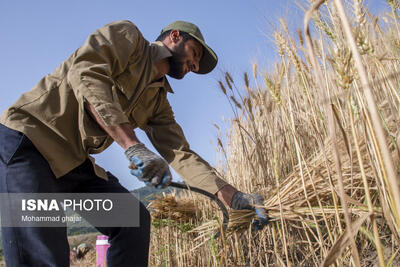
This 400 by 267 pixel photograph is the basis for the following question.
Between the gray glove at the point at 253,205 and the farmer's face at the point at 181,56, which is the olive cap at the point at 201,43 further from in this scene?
the gray glove at the point at 253,205

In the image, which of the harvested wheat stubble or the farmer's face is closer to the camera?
the harvested wheat stubble

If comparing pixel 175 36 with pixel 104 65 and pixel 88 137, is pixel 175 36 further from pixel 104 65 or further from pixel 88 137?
pixel 88 137

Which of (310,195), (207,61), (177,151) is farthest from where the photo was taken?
(207,61)

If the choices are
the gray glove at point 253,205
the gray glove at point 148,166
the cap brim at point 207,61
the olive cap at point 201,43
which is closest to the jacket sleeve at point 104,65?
the gray glove at point 148,166

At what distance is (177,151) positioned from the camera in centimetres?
199

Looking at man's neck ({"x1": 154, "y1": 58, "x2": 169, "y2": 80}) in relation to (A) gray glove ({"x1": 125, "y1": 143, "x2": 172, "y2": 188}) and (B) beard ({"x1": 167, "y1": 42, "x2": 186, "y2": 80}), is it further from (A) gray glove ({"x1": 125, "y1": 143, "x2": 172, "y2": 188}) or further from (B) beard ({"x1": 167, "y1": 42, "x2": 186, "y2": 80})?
(A) gray glove ({"x1": 125, "y1": 143, "x2": 172, "y2": 188})

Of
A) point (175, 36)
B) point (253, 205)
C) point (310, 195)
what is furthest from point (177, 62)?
point (310, 195)

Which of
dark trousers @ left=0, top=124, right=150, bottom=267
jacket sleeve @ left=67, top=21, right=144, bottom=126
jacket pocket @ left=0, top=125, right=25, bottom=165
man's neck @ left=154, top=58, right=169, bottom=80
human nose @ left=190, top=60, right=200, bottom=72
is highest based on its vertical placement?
human nose @ left=190, top=60, right=200, bottom=72

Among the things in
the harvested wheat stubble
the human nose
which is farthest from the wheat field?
the human nose

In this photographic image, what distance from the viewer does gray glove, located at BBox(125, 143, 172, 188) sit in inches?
50.5

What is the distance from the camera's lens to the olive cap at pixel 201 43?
1.91m

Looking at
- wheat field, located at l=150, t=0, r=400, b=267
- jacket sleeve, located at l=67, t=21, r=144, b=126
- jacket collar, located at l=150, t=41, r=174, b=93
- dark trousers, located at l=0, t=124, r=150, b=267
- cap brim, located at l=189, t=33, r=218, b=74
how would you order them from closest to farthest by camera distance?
wheat field, located at l=150, t=0, r=400, b=267 → dark trousers, located at l=0, t=124, r=150, b=267 → jacket sleeve, located at l=67, t=21, r=144, b=126 → jacket collar, located at l=150, t=41, r=174, b=93 → cap brim, located at l=189, t=33, r=218, b=74

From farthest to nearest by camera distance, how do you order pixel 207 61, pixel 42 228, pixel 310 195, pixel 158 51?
1. pixel 207 61
2. pixel 158 51
3. pixel 310 195
4. pixel 42 228

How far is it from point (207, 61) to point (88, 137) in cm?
106
